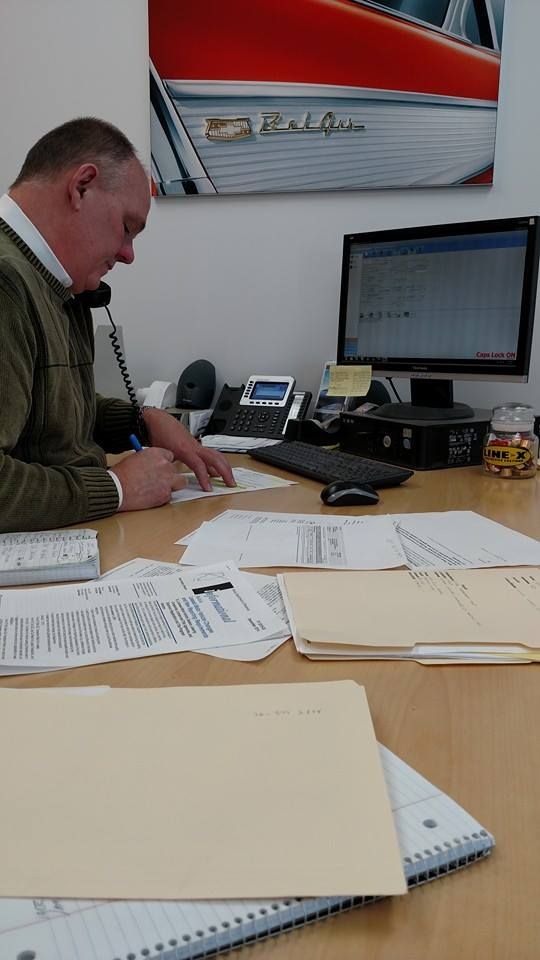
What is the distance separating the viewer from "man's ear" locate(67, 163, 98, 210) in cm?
130

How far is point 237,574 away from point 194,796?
425 millimetres

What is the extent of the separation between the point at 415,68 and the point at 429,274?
55cm

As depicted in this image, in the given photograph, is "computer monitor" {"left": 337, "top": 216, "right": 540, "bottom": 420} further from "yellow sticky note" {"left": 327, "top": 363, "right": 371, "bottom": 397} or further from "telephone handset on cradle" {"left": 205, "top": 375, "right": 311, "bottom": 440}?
"telephone handset on cradle" {"left": 205, "top": 375, "right": 311, "bottom": 440}

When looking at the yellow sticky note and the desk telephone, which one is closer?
the yellow sticky note

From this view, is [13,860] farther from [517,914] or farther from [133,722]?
[517,914]

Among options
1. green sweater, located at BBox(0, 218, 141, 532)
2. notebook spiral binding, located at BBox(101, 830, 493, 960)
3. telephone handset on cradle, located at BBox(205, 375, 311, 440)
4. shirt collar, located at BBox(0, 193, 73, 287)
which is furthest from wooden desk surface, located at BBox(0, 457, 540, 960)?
telephone handset on cradle, located at BBox(205, 375, 311, 440)

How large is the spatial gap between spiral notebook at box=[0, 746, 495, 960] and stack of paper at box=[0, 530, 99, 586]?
52cm

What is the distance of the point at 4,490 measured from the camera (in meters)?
1.04

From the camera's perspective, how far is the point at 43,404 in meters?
1.25

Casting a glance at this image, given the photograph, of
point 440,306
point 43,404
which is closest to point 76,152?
point 43,404

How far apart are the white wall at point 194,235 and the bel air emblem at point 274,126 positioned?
0.51 feet

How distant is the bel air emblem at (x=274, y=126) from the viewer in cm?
180

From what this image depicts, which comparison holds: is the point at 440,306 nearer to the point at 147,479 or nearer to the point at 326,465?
the point at 326,465

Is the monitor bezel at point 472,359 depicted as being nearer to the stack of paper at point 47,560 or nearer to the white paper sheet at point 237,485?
the white paper sheet at point 237,485
